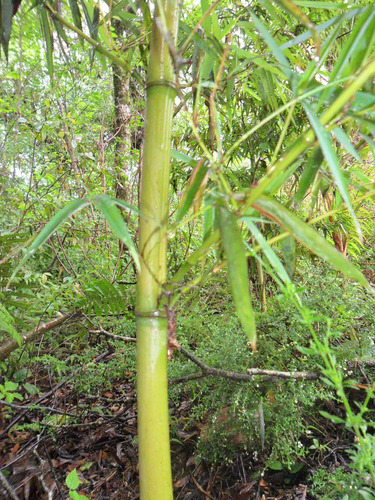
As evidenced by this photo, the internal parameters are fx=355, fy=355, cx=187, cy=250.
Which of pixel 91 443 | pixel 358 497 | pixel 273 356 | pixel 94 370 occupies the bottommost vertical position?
pixel 91 443

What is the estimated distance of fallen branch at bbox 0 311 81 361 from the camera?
1515 mm

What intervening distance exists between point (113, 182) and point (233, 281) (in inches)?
98.2

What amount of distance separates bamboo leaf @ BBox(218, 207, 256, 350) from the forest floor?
0.79 meters

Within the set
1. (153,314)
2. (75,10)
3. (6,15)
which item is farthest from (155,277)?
(75,10)

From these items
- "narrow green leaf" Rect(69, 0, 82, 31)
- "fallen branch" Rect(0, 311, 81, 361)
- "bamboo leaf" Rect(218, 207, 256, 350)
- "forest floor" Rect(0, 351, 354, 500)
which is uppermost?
"narrow green leaf" Rect(69, 0, 82, 31)

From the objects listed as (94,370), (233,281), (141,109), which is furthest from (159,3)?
(141,109)

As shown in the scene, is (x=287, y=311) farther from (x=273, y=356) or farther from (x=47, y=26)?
(x=47, y=26)

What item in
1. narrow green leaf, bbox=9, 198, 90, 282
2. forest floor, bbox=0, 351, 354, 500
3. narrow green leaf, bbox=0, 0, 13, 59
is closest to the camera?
narrow green leaf, bbox=9, 198, 90, 282

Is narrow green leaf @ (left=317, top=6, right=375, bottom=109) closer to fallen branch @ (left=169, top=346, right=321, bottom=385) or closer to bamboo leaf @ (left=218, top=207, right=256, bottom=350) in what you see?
bamboo leaf @ (left=218, top=207, right=256, bottom=350)

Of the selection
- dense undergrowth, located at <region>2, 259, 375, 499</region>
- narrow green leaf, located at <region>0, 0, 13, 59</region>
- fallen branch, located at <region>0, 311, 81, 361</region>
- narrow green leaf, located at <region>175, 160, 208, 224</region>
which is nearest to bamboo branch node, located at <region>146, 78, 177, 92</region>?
narrow green leaf, located at <region>175, 160, 208, 224</region>

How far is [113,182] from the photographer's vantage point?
283 cm

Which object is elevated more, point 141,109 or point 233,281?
point 141,109

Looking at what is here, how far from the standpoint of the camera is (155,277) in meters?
0.67

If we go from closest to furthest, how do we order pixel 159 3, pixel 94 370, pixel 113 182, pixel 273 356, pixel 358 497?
pixel 159 3 → pixel 358 497 → pixel 273 356 → pixel 94 370 → pixel 113 182
